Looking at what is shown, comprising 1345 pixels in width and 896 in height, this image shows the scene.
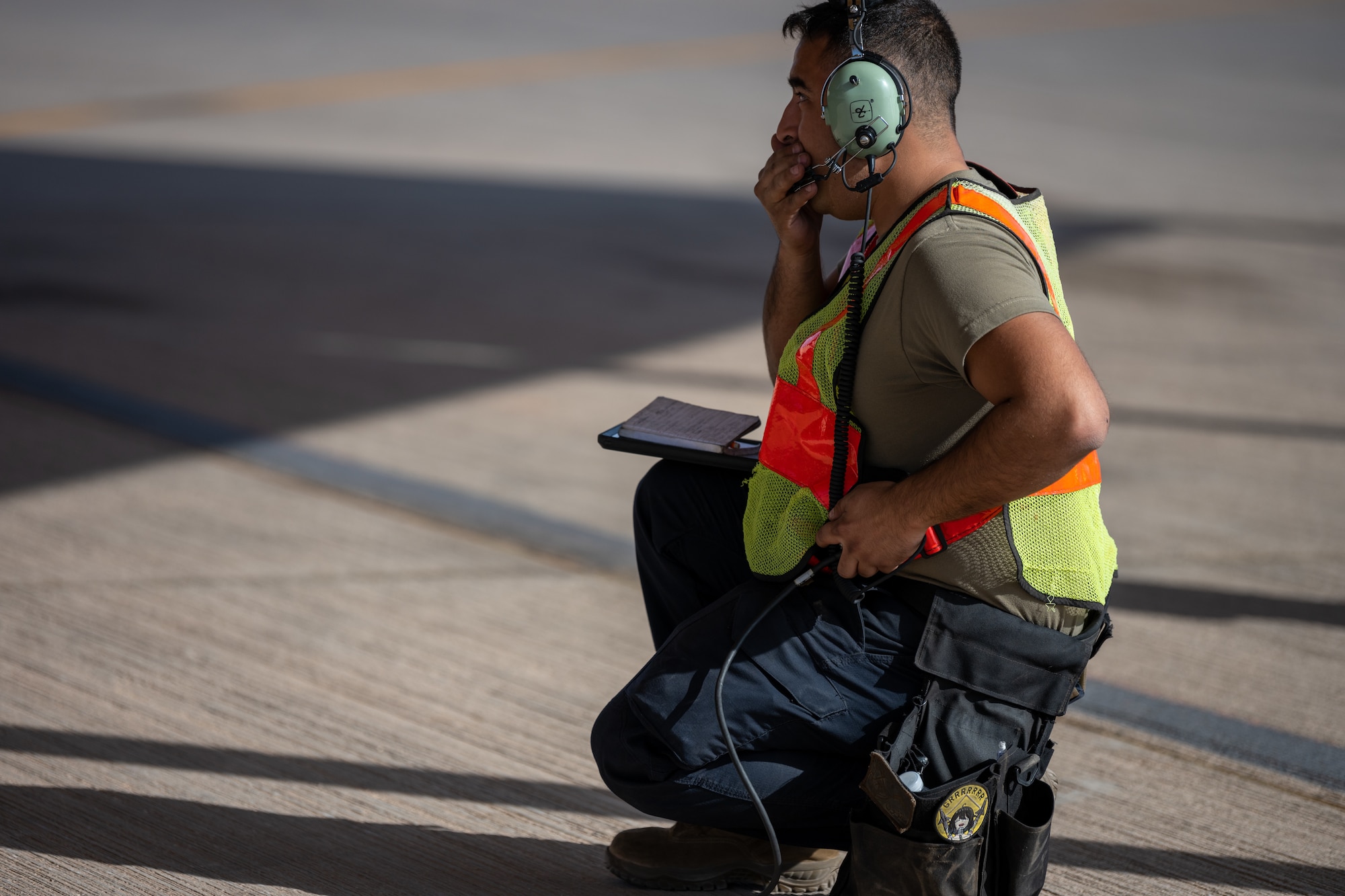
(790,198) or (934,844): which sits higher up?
(790,198)

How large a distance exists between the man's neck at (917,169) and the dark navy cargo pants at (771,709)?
638mm

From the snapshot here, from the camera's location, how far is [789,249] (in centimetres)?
255

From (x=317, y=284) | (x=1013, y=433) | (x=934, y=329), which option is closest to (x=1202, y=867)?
(x=1013, y=433)

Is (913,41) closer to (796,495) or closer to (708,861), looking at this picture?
(796,495)

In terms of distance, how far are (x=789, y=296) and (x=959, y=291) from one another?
73 centimetres

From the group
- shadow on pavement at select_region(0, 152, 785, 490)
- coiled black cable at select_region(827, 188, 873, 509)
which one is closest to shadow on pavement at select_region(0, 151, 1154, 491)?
shadow on pavement at select_region(0, 152, 785, 490)

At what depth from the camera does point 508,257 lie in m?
7.99

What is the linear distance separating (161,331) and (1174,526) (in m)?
4.42

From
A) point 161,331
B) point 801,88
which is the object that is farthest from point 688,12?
point 801,88

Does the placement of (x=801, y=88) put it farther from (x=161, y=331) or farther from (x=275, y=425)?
(x=161, y=331)

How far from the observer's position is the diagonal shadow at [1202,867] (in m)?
2.61

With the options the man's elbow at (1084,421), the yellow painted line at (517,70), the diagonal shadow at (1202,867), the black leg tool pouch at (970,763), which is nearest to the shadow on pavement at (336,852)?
the diagonal shadow at (1202,867)

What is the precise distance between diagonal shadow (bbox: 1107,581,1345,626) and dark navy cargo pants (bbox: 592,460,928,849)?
75.0 inches

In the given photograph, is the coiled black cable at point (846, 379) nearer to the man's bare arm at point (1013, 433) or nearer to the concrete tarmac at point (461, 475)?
the man's bare arm at point (1013, 433)
